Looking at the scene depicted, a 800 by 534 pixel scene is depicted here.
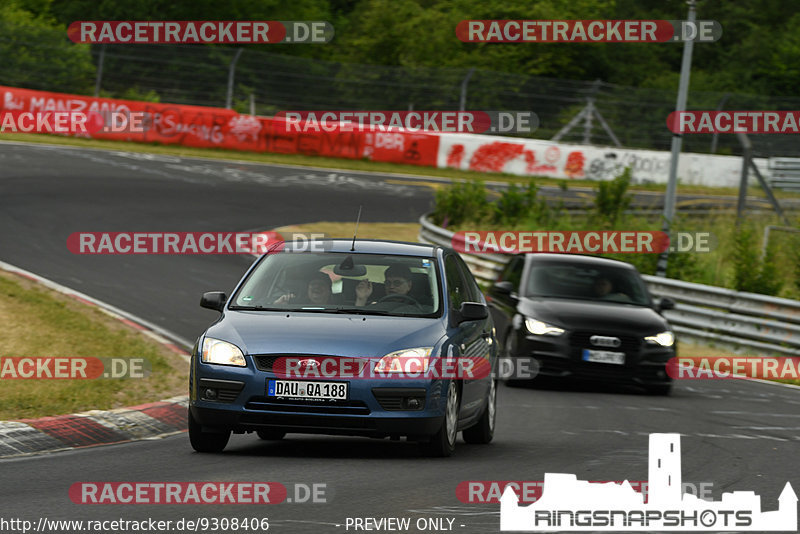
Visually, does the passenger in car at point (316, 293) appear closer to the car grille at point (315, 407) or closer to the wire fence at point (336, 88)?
the car grille at point (315, 407)

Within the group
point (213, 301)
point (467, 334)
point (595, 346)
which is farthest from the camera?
point (595, 346)

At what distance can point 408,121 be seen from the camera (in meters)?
41.6

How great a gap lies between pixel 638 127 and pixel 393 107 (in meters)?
7.47

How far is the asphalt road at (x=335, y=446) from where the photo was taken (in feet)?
22.4

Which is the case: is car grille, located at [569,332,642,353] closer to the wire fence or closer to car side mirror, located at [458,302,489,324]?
car side mirror, located at [458,302,489,324]

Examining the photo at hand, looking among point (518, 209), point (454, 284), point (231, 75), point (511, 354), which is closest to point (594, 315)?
point (511, 354)

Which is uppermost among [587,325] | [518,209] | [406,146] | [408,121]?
[408,121]

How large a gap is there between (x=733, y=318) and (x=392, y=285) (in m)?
10.6

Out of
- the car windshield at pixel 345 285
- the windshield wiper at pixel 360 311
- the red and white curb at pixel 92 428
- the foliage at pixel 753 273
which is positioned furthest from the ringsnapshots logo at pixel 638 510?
the foliage at pixel 753 273

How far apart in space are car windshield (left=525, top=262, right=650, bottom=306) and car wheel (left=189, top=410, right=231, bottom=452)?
288 inches

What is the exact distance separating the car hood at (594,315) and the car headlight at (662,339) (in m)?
0.06

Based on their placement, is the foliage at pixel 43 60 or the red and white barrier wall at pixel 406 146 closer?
the foliage at pixel 43 60

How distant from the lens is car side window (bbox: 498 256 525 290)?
53.1ft

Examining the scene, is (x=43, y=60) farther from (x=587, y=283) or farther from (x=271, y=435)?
(x=271, y=435)
